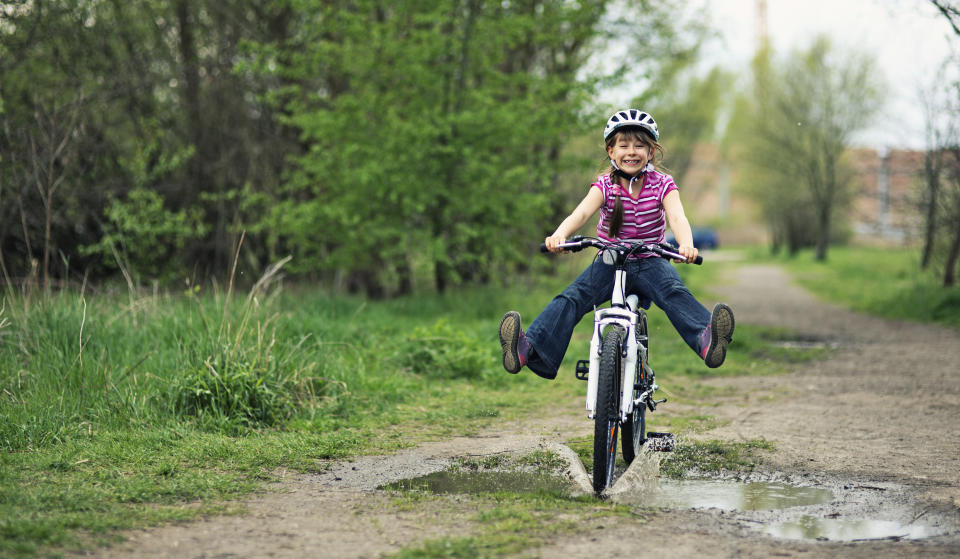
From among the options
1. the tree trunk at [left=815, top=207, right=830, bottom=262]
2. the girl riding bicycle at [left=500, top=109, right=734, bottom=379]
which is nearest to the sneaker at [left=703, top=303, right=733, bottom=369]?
the girl riding bicycle at [left=500, top=109, right=734, bottom=379]

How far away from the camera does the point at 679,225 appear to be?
188 inches

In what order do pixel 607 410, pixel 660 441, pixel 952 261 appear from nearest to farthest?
1. pixel 607 410
2. pixel 660 441
3. pixel 952 261

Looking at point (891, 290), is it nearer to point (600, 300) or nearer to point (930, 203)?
point (930, 203)

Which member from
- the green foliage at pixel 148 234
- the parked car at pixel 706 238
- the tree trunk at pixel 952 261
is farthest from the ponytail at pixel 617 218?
the parked car at pixel 706 238

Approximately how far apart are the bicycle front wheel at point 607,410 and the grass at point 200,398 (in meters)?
1.64

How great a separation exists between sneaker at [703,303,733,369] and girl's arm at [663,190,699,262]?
0.32 m

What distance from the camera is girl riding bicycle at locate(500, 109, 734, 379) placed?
4.81 meters

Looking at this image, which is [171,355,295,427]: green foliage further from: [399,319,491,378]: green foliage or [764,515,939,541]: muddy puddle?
[764,515,939,541]: muddy puddle

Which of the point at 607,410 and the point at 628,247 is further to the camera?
the point at 628,247

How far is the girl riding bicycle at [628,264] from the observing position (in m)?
4.81

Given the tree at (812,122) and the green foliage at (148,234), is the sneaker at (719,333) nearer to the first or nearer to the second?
the green foliage at (148,234)

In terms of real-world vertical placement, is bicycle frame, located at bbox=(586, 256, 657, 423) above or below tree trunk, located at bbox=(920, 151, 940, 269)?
below

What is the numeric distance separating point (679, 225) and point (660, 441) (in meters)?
1.24

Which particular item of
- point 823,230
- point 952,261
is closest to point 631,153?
point 952,261
